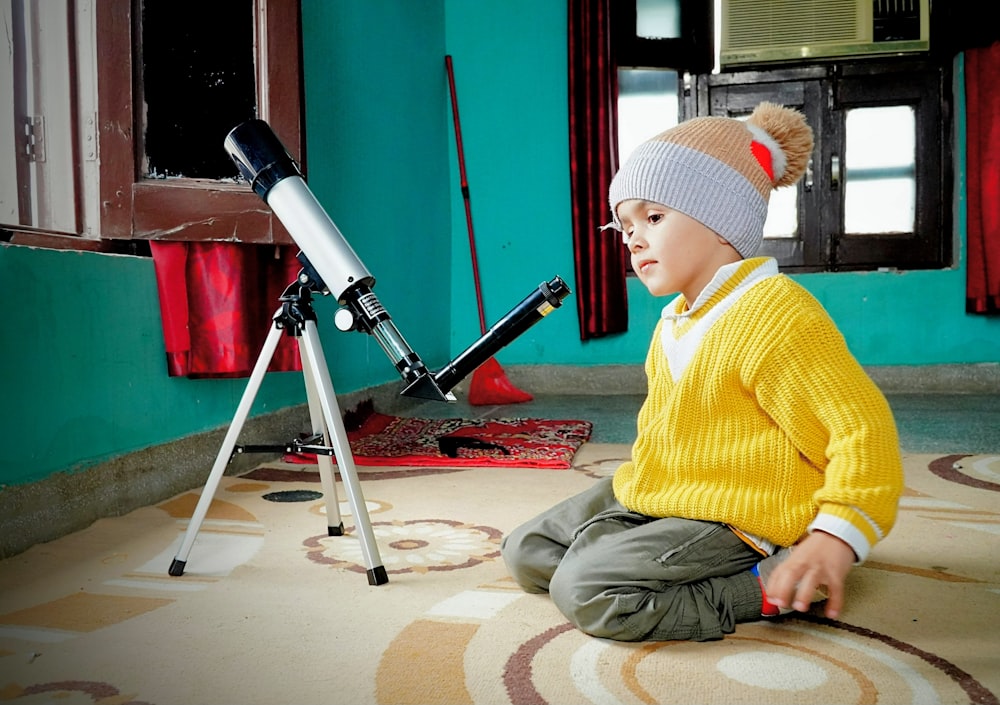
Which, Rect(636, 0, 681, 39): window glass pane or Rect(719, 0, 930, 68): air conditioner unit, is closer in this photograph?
Rect(719, 0, 930, 68): air conditioner unit

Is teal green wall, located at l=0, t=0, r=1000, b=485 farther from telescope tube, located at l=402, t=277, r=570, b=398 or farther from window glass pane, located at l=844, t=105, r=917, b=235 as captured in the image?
telescope tube, located at l=402, t=277, r=570, b=398

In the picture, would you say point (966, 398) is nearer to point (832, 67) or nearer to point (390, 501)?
point (832, 67)

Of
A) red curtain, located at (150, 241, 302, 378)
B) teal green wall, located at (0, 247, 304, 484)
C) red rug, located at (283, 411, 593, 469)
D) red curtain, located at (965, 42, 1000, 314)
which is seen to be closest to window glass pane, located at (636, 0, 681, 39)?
red curtain, located at (965, 42, 1000, 314)

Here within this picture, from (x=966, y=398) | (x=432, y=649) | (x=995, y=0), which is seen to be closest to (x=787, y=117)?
(x=432, y=649)

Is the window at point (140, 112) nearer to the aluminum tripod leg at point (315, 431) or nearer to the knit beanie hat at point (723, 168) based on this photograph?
the aluminum tripod leg at point (315, 431)

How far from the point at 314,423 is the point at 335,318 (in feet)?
0.96

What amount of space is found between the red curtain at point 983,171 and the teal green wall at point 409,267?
0.39ft

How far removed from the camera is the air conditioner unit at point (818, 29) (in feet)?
13.4

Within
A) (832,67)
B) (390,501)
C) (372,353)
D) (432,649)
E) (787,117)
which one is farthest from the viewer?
(832,67)

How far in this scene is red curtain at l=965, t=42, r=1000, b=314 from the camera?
397 centimetres

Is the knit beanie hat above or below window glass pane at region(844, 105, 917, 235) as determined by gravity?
below

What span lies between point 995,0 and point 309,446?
401 centimetres

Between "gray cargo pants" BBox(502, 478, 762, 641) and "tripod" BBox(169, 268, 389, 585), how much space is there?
341 millimetres

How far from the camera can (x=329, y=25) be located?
10.1 feet
